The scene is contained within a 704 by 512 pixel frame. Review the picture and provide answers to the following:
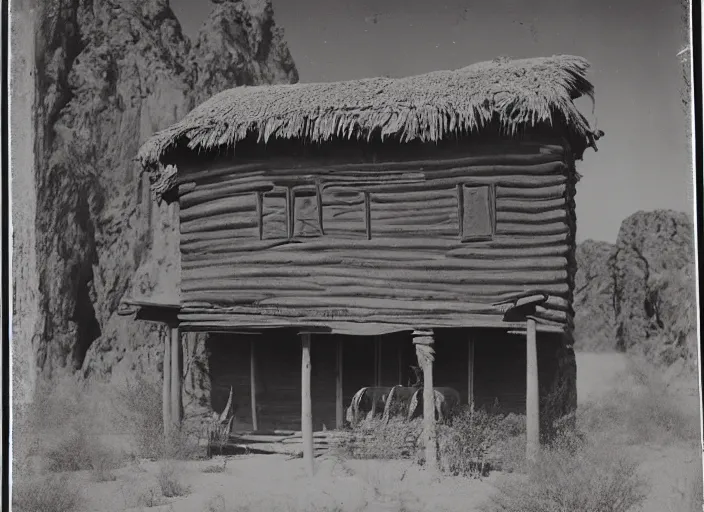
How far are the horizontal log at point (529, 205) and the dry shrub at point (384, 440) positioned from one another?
3562 mm

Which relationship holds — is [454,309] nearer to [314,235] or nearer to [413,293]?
[413,293]

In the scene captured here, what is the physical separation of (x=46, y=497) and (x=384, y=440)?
4830 millimetres

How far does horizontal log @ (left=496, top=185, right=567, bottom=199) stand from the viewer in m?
13.6

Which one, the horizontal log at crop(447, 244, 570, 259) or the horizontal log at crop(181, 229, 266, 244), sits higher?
the horizontal log at crop(181, 229, 266, 244)

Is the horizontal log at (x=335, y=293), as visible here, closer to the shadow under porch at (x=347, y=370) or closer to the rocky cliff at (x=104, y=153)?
the shadow under porch at (x=347, y=370)

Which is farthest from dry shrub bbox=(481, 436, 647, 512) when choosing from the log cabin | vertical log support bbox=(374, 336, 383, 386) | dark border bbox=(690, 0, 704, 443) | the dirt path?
the dirt path

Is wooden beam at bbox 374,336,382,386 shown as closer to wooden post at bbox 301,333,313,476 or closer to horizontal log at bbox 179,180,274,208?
wooden post at bbox 301,333,313,476

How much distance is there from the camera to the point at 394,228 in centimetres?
1403

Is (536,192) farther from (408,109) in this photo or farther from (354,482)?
(354,482)

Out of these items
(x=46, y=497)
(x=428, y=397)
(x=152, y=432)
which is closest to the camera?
(x=46, y=497)

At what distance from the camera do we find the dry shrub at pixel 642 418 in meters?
14.8

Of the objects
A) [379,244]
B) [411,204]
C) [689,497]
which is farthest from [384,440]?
[689,497]

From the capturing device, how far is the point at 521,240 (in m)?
13.5

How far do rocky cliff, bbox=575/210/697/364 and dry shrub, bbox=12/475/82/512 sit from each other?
1417 cm
